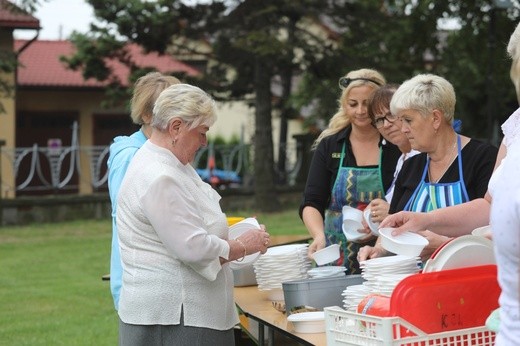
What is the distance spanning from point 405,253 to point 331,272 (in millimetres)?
750

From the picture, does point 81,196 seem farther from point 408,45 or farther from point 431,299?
point 431,299

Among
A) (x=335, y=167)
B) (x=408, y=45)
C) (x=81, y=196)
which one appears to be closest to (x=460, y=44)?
(x=408, y=45)

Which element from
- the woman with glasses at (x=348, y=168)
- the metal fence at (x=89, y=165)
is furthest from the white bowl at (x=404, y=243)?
the metal fence at (x=89, y=165)

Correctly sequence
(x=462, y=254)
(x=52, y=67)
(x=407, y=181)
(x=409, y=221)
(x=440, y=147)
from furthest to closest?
(x=52, y=67), (x=407, y=181), (x=440, y=147), (x=409, y=221), (x=462, y=254)

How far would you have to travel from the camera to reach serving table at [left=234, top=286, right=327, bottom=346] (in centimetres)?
385

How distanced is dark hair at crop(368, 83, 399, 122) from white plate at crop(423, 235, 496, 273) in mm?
1657

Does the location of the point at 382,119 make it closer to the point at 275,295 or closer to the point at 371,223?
the point at 371,223

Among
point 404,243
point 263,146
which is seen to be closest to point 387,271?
point 404,243

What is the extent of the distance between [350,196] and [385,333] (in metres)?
2.23

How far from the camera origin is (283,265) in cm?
489

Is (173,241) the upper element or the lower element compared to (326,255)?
upper

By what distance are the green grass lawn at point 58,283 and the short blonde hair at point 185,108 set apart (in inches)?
185

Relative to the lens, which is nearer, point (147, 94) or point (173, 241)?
point (173, 241)

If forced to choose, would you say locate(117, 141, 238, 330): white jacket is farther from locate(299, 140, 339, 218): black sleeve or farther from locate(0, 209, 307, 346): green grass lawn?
locate(0, 209, 307, 346): green grass lawn
